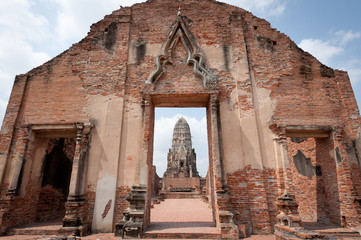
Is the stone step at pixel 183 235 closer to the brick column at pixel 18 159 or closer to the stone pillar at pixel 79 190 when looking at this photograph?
the stone pillar at pixel 79 190

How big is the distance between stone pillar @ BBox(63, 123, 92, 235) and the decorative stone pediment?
2.87 meters

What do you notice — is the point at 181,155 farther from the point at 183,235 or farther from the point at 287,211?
the point at 183,235

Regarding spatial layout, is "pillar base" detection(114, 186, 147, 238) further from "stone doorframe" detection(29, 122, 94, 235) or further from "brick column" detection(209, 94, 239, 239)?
"brick column" detection(209, 94, 239, 239)

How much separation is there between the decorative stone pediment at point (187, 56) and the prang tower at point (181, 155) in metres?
30.3

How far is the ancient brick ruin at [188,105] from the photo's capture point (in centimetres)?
635

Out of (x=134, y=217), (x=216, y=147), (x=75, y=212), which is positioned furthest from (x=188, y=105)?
(x=75, y=212)

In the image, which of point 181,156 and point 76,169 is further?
point 181,156

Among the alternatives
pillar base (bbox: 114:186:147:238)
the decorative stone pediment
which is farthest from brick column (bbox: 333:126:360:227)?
pillar base (bbox: 114:186:147:238)

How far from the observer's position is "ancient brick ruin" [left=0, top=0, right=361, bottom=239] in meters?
6.35

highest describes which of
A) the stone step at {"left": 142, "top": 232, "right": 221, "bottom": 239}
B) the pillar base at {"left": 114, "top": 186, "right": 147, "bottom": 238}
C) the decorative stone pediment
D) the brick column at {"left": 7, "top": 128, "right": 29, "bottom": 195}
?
the decorative stone pediment

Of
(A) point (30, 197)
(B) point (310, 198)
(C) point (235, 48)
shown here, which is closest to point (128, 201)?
(A) point (30, 197)

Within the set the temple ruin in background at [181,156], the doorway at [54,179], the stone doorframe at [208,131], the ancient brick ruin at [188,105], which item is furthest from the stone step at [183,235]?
the temple ruin in background at [181,156]

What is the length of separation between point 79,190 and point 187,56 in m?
5.82

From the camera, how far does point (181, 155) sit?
3828 centimetres
